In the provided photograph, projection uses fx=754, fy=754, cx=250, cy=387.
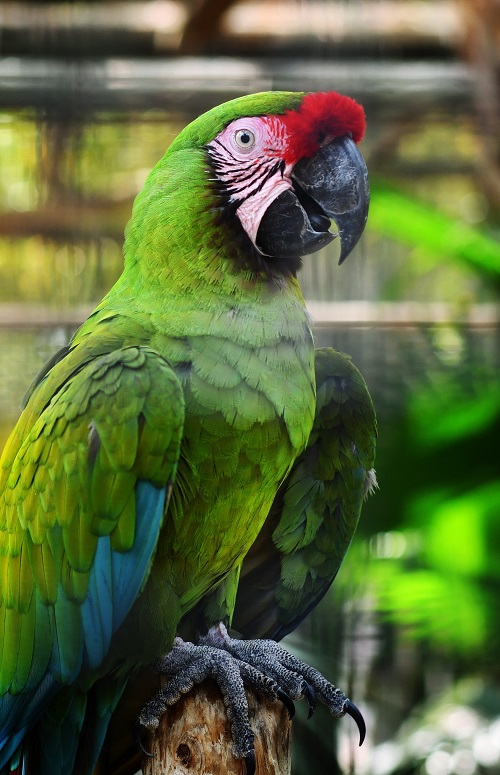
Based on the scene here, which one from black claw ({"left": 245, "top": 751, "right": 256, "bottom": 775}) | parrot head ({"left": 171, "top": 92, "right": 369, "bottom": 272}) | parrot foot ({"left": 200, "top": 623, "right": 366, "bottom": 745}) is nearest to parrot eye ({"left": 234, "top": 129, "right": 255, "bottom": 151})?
parrot head ({"left": 171, "top": 92, "right": 369, "bottom": 272})

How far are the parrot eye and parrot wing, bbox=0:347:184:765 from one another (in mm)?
206

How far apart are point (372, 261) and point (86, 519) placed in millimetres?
575

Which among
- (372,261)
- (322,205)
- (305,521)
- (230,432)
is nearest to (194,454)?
(230,432)

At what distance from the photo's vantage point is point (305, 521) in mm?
769

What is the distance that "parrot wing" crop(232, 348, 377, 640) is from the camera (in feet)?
2.46

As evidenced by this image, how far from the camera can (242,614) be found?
75 centimetres

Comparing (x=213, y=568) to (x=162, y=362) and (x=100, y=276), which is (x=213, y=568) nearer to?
(x=162, y=362)

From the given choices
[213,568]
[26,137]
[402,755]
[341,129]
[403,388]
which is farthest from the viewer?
[402,755]

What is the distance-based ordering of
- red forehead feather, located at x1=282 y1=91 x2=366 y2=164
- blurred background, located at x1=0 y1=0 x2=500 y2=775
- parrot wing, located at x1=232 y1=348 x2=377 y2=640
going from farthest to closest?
1. blurred background, located at x1=0 y1=0 x2=500 y2=775
2. parrot wing, located at x1=232 y1=348 x2=377 y2=640
3. red forehead feather, located at x1=282 y1=91 x2=366 y2=164

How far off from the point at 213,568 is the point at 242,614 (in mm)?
55

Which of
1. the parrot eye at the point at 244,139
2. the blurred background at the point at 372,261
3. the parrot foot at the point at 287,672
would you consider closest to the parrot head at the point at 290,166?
the parrot eye at the point at 244,139

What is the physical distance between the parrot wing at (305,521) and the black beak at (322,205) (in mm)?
124

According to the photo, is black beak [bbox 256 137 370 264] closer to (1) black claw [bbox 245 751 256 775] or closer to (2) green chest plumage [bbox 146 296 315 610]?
(2) green chest plumage [bbox 146 296 315 610]

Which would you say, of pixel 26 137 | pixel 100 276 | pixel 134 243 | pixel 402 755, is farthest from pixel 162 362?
pixel 402 755
